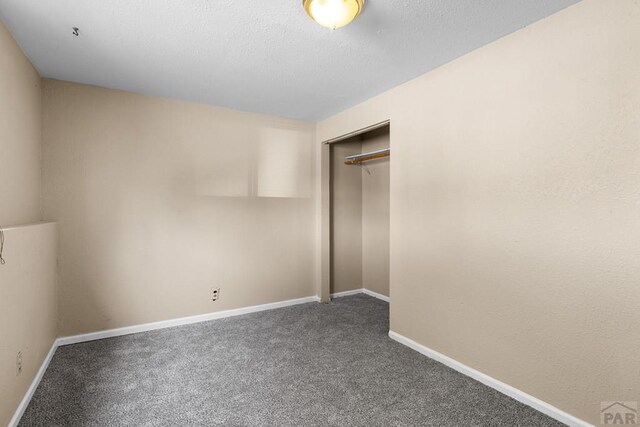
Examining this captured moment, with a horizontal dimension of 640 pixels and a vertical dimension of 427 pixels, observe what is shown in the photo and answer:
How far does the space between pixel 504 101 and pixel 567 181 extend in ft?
2.28

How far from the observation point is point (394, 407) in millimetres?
1978

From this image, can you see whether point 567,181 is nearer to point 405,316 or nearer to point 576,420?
point 576,420

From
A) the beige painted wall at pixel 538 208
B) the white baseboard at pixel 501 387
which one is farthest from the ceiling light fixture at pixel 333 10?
the white baseboard at pixel 501 387

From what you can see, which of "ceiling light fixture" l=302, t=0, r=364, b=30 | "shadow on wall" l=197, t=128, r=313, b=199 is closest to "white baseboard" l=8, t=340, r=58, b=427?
"shadow on wall" l=197, t=128, r=313, b=199

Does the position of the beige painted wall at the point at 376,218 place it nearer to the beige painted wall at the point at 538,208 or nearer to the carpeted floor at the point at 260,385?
the carpeted floor at the point at 260,385

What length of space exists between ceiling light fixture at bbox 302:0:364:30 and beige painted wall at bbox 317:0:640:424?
44.4 inches

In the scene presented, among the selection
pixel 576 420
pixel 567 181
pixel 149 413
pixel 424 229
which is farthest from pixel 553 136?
pixel 149 413

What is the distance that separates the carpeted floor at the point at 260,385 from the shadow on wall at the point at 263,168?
165cm

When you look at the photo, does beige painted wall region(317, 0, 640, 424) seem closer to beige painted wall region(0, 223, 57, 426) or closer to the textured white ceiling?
the textured white ceiling

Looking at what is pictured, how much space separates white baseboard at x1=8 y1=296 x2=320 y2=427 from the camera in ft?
6.51

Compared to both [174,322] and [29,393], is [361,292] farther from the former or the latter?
[29,393]

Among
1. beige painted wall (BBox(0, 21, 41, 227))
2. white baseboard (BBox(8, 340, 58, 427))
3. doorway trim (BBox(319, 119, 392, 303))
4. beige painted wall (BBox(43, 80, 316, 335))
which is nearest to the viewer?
white baseboard (BBox(8, 340, 58, 427))

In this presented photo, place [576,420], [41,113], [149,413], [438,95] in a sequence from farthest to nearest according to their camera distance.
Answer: [41,113] < [438,95] < [149,413] < [576,420]

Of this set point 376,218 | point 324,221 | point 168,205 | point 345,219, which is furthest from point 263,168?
point 376,218
